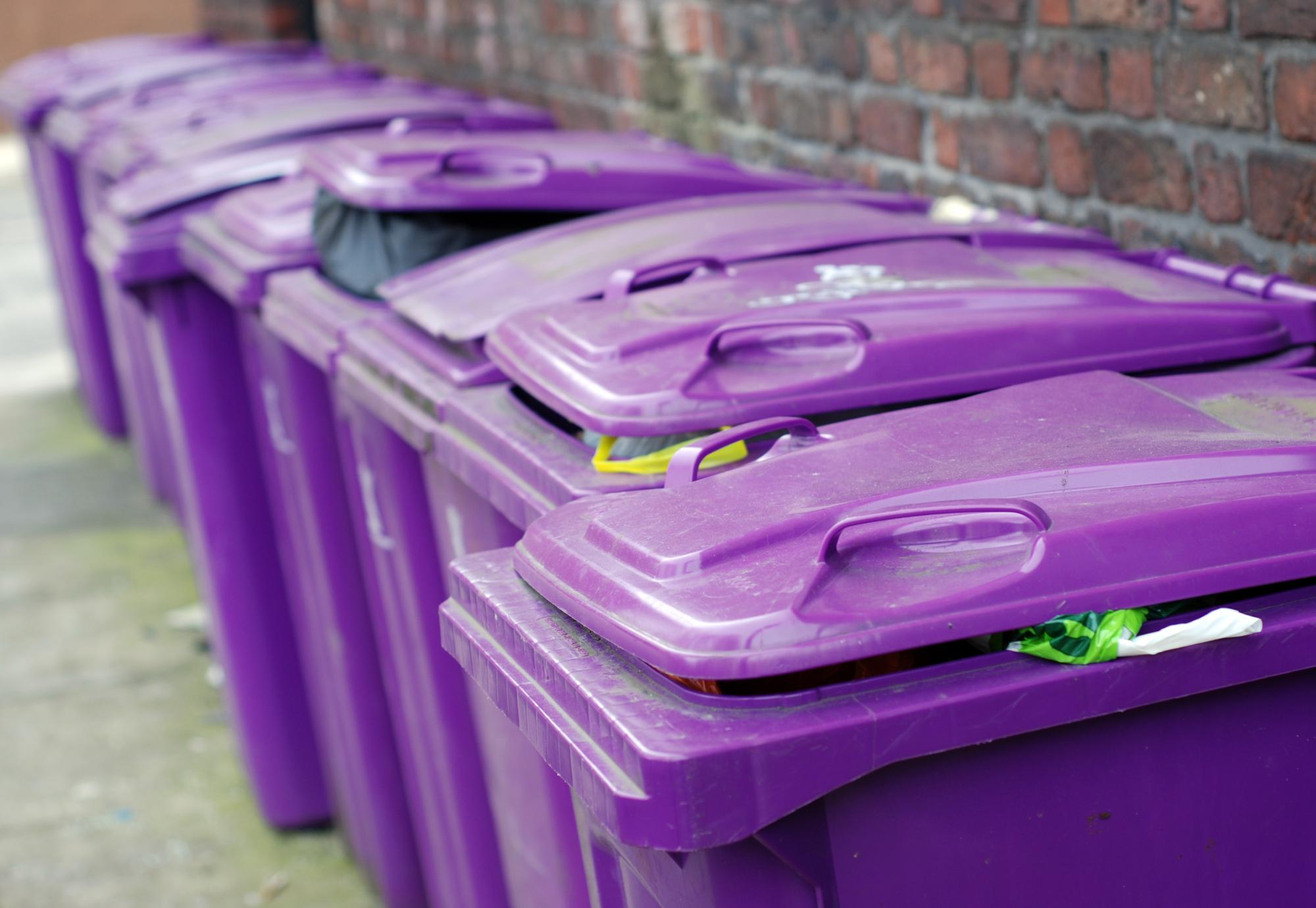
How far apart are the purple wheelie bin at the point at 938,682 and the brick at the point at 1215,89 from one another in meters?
1.01

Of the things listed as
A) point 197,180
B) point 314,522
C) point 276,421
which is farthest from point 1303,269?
point 197,180

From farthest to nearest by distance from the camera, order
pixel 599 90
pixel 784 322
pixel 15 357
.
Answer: pixel 15 357, pixel 599 90, pixel 784 322

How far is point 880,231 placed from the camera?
85.7 inches

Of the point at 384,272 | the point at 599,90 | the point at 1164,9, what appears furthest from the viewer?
the point at 599,90

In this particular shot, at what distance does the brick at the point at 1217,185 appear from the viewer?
2328mm

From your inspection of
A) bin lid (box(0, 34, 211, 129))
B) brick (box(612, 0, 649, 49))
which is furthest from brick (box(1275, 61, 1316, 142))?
bin lid (box(0, 34, 211, 129))

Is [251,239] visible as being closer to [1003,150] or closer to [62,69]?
[1003,150]

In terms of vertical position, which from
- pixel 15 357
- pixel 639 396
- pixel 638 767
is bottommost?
pixel 15 357

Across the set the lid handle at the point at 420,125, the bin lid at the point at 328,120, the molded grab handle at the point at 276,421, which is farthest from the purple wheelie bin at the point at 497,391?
the bin lid at the point at 328,120

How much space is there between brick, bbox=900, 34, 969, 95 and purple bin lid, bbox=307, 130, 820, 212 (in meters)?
0.33

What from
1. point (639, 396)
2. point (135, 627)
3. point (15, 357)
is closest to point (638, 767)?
point (639, 396)

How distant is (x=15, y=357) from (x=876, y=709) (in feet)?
26.4

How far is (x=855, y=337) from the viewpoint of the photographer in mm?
A: 1674

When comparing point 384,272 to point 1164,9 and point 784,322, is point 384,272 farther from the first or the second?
point 1164,9
